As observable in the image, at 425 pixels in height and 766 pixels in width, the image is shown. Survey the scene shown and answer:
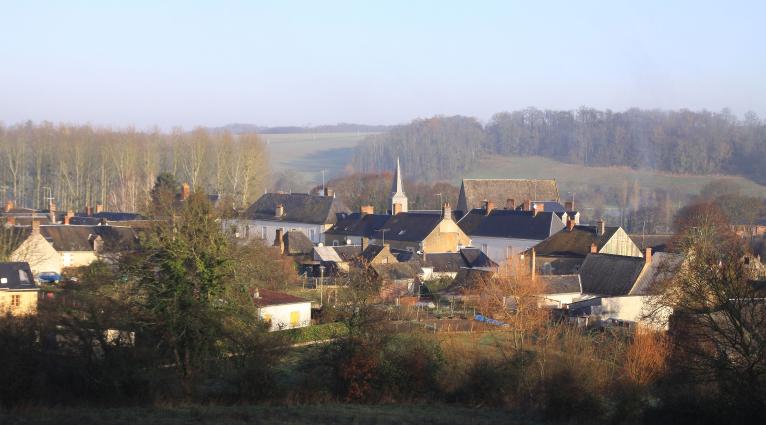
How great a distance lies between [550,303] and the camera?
3700 centimetres

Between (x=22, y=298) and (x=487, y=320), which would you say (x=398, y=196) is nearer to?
(x=487, y=320)

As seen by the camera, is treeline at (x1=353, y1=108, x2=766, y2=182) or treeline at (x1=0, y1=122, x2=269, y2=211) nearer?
treeline at (x1=0, y1=122, x2=269, y2=211)

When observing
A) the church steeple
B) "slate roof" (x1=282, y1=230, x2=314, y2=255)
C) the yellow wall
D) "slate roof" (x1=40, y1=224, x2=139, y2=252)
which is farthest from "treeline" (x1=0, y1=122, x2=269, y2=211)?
the yellow wall

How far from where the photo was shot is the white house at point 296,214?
60.9 meters

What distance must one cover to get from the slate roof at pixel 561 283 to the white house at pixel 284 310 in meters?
10.3

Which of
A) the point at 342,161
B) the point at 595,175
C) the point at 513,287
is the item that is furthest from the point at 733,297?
the point at 342,161

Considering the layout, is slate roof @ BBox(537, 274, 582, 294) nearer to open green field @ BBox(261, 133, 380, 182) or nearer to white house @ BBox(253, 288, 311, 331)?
white house @ BBox(253, 288, 311, 331)

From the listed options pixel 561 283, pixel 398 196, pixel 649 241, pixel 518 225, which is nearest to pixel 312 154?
pixel 398 196

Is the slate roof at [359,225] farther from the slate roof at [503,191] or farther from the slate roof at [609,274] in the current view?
the slate roof at [609,274]

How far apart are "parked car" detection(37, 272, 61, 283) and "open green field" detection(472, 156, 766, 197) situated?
66.0 m

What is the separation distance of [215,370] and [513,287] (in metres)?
13.9

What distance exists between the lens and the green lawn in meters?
16.8

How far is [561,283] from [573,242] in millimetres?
9050

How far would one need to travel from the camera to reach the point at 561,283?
38094 mm
